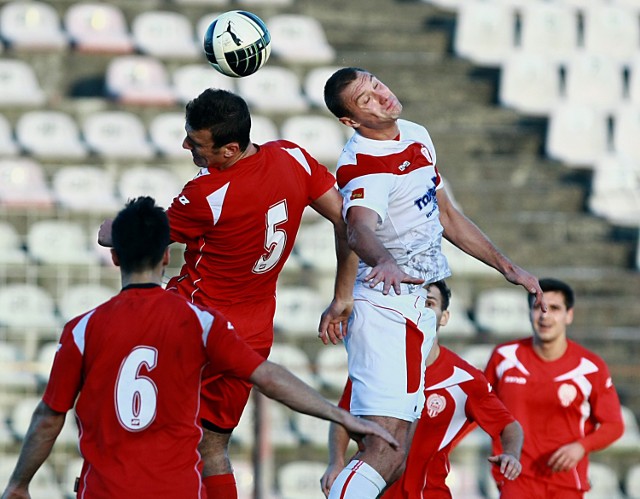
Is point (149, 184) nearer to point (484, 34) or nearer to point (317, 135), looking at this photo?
point (317, 135)

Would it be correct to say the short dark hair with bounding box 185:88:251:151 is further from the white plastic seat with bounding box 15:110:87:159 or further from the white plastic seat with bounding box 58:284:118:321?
the white plastic seat with bounding box 15:110:87:159

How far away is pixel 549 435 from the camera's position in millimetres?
7762

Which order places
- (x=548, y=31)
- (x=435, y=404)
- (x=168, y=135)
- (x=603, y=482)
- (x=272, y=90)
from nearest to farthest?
(x=435, y=404) → (x=603, y=482) → (x=168, y=135) → (x=272, y=90) → (x=548, y=31)

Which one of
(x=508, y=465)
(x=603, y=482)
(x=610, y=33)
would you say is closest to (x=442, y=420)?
(x=508, y=465)

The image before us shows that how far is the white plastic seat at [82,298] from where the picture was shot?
36.6 ft

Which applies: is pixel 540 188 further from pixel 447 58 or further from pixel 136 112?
pixel 136 112

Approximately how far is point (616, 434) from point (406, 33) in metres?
7.97

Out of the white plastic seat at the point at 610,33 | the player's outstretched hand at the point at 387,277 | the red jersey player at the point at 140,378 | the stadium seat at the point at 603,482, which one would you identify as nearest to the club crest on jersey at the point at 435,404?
the player's outstretched hand at the point at 387,277

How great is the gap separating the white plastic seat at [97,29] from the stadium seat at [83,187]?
78.8 inches

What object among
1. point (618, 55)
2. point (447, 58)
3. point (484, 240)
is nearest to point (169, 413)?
point (484, 240)

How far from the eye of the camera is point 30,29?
14039 mm

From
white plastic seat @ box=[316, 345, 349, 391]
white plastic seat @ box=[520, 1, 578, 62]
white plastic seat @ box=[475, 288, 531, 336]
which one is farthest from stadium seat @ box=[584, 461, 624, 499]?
white plastic seat @ box=[520, 1, 578, 62]

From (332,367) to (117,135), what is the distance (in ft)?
12.9

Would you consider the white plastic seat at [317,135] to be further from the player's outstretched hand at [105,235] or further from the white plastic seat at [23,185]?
the player's outstretched hand at [105,235]
